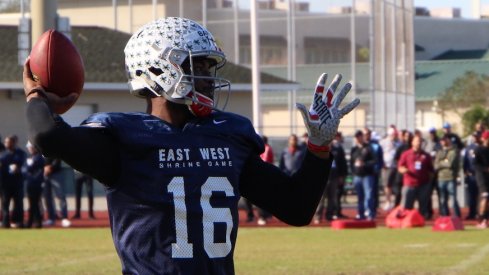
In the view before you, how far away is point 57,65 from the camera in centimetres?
405

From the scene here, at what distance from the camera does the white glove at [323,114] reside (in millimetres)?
4105

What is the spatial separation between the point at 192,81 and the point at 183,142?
21 centimetres

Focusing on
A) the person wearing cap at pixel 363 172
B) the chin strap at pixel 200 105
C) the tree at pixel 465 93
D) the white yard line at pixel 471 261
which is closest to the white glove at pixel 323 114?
the chin strap at pixel 200 105

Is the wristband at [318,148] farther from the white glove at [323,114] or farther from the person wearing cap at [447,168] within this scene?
the person wearing cap at [447,168]

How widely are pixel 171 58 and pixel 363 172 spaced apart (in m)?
16.1

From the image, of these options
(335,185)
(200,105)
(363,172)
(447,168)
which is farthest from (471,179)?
(200,105)

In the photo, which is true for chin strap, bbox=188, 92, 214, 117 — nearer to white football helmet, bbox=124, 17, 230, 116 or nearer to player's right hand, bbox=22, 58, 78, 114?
white football helmet, bbox=124, 17, 230, 116

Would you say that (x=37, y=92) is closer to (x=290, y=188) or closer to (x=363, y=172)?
(x=290, y=188)

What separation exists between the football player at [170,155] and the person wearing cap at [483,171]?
49.7 feet

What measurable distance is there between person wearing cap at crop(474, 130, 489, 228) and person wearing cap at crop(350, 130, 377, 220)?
70.2 inches

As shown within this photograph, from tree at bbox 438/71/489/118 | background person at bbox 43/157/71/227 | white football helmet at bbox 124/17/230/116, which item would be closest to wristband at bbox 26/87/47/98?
Result: white football helmet at bbox 124/17/230/116

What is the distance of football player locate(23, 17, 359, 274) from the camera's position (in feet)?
12.8

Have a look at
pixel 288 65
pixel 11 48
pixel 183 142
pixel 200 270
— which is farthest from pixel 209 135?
pixel 288 65

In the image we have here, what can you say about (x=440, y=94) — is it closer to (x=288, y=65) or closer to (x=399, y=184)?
(x=288, y=65)
